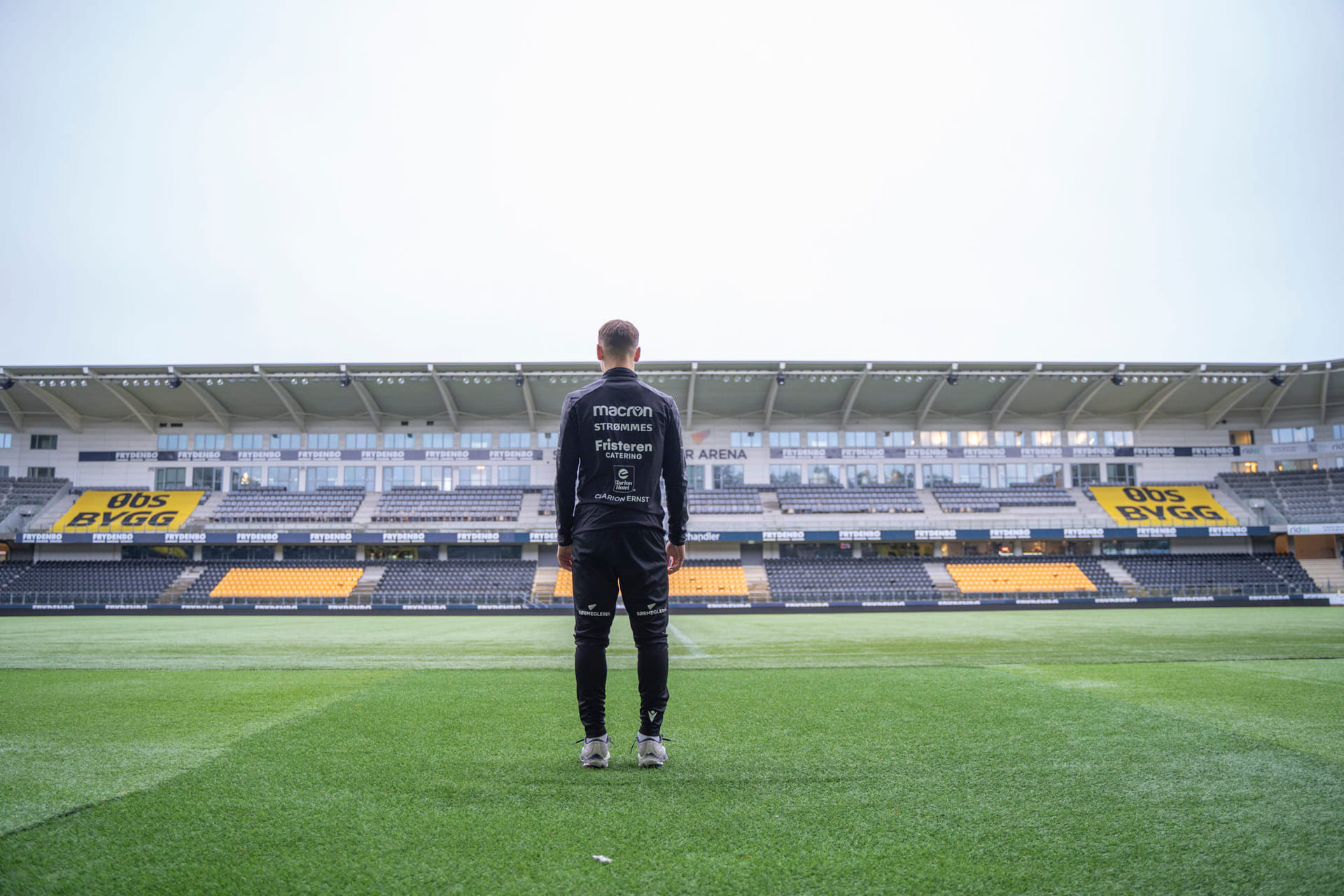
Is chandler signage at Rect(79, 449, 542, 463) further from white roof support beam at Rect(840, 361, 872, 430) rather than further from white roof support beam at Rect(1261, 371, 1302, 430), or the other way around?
white roof support beam at Rect(1261, 371, 1302, 430)

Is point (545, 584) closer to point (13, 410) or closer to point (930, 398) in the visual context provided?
point (930, 398)

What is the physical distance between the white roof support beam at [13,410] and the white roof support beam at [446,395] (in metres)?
21.1

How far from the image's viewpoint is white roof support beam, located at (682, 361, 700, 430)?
33.8 meters

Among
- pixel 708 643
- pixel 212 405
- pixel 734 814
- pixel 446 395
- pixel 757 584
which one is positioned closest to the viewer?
pixel 734 814

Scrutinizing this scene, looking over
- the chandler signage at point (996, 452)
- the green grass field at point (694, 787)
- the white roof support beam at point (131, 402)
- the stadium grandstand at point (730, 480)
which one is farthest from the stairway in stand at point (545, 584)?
the green grass field at point (694, 787)

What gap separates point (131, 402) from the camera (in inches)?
1404

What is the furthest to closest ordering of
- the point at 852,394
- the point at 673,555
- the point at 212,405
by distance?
the point at 212,405 → the point at 852,394 → the point at 673,555

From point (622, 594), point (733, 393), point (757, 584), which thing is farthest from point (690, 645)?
point (733, 393)

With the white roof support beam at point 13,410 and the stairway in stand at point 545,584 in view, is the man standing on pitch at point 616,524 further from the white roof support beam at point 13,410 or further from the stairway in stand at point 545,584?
the white roof support beam at point 13,410

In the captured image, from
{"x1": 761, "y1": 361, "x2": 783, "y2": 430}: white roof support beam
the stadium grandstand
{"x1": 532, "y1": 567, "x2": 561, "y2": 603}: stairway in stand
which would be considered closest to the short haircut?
the stadium grandstand

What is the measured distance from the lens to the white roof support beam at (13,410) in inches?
1382

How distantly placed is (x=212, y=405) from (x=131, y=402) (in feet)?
13.1

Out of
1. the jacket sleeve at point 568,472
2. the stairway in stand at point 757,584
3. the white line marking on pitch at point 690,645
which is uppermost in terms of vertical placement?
the jacket sleeve at point 568,472

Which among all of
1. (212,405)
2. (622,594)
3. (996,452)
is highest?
(212,405)
